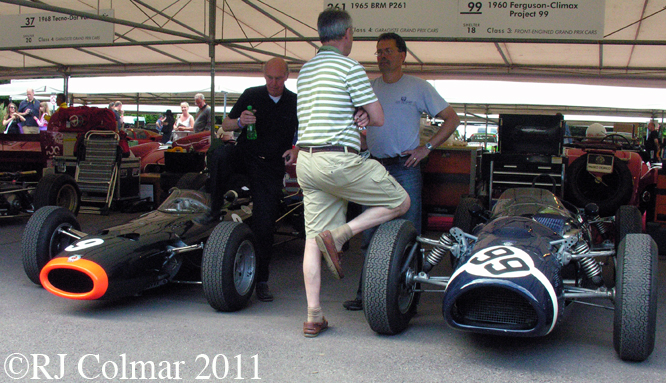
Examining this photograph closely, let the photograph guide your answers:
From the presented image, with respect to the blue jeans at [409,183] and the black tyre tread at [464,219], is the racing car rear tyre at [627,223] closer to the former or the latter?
the black tyre tread at [464,219]

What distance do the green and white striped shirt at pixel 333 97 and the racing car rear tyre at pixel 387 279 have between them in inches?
→ 22.7

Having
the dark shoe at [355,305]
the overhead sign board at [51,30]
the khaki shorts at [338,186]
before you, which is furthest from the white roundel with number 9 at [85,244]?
the overhead sign board at [51,30]

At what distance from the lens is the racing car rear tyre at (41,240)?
4.51m

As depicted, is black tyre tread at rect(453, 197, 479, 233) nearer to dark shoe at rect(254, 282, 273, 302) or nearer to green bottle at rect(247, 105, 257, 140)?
dark shoe at rect(254, 282, 273, 302)

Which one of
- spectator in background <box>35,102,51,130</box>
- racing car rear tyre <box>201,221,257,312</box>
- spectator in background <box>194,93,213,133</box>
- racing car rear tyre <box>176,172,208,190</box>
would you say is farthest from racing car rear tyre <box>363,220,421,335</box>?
spectator in background <box>35,102,51,130</box>

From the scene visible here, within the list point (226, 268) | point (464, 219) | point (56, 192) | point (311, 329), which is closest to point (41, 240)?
point (226, 268)

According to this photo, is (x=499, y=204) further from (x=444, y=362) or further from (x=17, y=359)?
(x=17, y=359)

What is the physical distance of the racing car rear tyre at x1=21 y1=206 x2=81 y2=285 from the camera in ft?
14.8

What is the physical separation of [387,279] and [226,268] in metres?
1.20

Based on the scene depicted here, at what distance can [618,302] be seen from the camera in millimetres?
3102

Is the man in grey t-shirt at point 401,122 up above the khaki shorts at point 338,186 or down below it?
above

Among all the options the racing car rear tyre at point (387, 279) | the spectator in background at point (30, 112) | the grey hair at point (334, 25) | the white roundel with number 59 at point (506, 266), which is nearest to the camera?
the white roundel with number 59 at point (506, 266)

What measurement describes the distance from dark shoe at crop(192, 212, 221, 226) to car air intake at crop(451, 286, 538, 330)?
8.50 feet

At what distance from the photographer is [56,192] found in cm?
743
